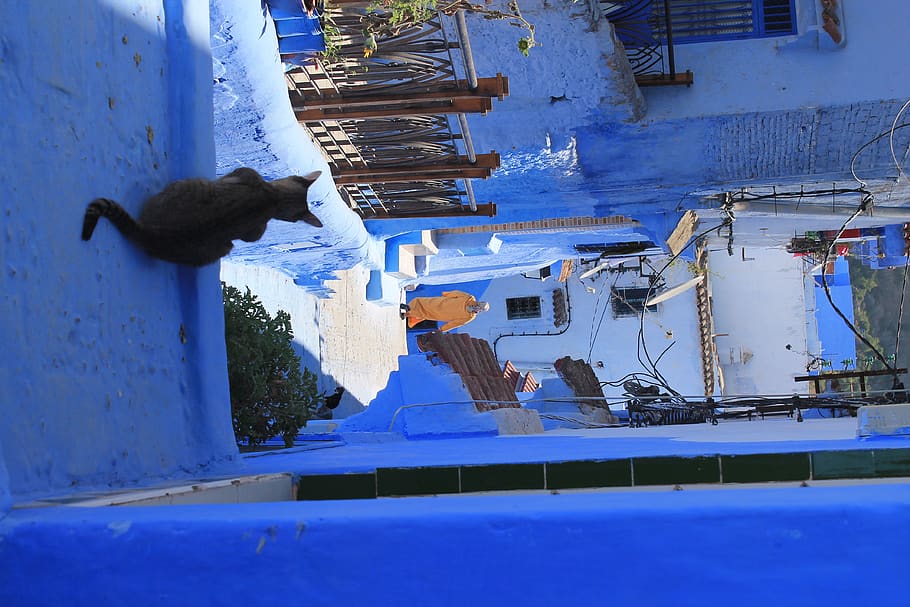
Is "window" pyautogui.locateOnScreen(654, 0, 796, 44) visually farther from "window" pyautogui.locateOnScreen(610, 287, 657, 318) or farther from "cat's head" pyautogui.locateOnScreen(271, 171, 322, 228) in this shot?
"window" pyautogui.locateOnScreen(610, 287, 657, 318)

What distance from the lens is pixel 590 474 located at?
3158 mm

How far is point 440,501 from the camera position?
204 centimetres

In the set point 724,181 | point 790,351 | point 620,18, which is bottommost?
point 790,351

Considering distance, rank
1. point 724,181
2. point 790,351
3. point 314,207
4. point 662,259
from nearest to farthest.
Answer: point 314,207 → point 724,181 → point 662,259 → point 790,351

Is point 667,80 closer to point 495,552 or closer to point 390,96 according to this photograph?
point 390,96

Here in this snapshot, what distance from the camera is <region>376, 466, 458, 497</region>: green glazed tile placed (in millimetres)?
3246

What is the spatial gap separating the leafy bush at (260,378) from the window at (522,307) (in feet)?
54.8

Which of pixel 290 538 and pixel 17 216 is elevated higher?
pixel 17 216

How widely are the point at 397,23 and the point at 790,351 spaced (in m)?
16.8

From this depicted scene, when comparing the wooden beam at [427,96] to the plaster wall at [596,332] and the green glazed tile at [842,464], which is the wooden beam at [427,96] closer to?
the green glazed tile at [842,464]

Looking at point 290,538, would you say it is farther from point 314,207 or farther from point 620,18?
point 620,18

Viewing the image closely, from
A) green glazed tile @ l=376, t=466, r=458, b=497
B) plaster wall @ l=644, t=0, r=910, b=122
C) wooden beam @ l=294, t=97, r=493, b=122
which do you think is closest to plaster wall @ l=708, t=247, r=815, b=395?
plaster wall @ l=644, t=0, r=910, b=122

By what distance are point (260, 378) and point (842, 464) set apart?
11.6 ft

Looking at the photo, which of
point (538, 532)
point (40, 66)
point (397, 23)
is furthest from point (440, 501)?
point (397, 23)
